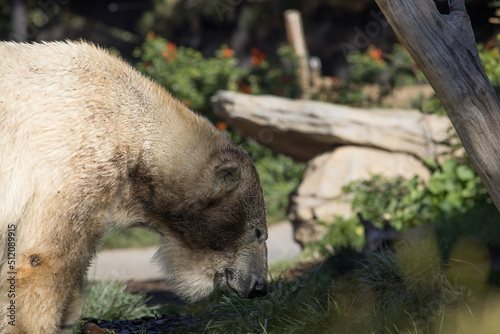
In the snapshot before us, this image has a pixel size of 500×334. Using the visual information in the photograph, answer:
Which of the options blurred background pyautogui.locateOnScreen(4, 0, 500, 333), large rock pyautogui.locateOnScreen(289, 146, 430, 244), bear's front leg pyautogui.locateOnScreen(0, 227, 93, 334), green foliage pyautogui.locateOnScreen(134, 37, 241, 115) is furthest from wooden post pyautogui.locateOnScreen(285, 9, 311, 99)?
bear's front leg pyautogui.locateOnScreen(0, 227, 93, 334)

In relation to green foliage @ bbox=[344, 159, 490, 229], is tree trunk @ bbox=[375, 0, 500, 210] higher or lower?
higher

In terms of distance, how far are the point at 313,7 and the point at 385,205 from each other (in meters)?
9.05

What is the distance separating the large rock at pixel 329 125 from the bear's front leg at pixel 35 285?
6.05 meters

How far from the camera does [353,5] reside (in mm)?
14422

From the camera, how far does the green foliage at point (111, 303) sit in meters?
5.04

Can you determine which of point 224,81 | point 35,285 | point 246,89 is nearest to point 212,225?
point 35,285

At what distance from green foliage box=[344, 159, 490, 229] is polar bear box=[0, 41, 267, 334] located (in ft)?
13.0

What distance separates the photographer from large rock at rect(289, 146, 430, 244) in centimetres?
811

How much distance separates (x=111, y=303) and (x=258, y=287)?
87.9 inches

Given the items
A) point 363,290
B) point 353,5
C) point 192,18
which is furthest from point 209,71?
point 363,290

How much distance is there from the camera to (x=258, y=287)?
3.48m

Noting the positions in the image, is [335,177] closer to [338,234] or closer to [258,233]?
[338,234]

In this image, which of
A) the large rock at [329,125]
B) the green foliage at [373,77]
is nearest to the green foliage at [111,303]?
the large rock at [329,125]

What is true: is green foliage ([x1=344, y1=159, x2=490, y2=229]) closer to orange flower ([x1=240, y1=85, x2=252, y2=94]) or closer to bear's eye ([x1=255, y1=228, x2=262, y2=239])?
bear's eye ([x1=255, y1=228, x2=262, y2=239])
